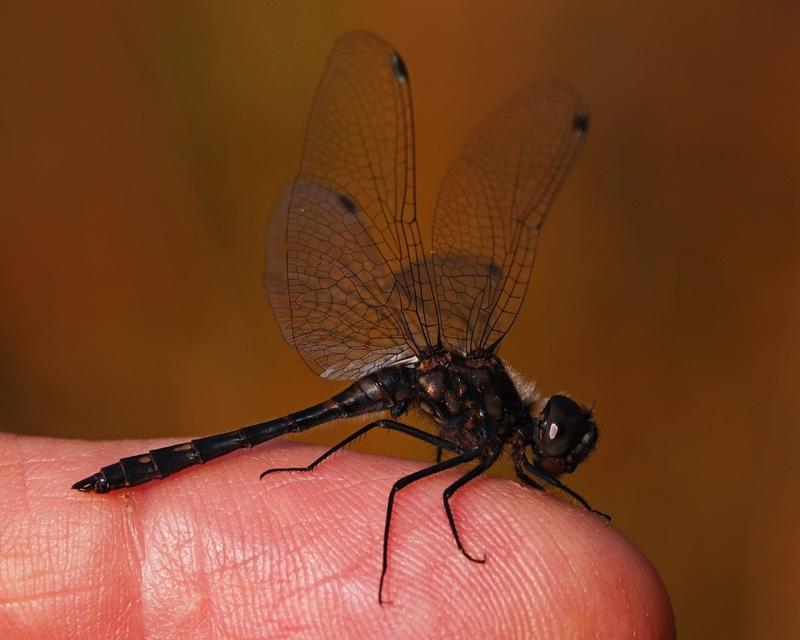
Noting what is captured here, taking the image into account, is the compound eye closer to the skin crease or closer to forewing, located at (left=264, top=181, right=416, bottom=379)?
the skin crease

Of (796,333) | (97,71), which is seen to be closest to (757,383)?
(796,333)

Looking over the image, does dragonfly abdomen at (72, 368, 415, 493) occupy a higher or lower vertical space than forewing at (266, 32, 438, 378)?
lower

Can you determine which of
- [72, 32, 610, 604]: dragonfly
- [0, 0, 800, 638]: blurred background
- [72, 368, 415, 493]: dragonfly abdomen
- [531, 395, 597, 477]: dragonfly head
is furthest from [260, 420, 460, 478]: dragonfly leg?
[0, 0, 800, 638]: blurred background

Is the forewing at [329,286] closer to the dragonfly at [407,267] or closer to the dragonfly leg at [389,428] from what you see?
the dragonfly at [407,267]

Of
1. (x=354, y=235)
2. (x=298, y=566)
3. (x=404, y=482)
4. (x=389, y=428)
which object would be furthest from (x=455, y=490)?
(x=354, y=235)

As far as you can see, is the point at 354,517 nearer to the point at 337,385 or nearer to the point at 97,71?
the point at 337,385

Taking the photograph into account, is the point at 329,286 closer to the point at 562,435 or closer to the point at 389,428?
the point at 389,428

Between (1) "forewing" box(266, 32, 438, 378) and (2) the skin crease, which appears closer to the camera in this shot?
(2) the skin crease
